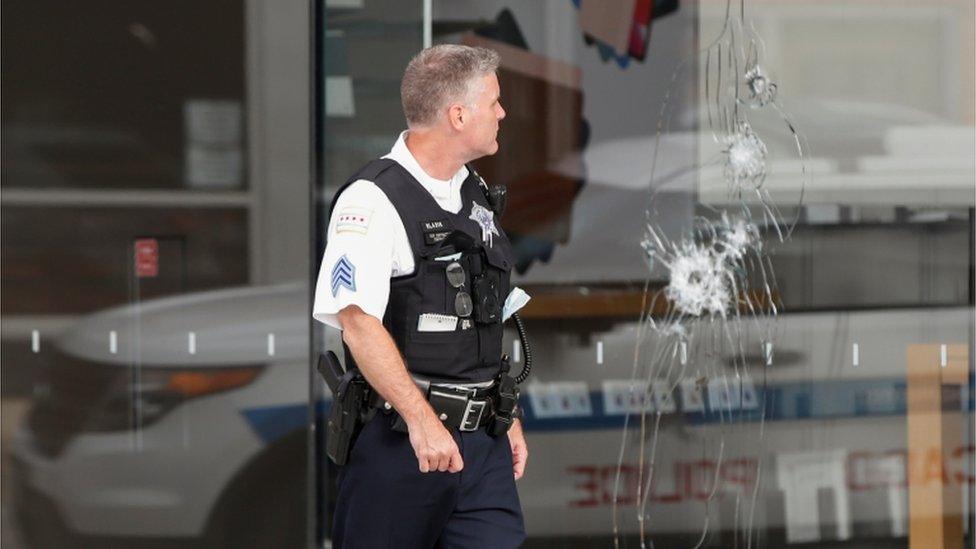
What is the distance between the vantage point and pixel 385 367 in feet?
11.1

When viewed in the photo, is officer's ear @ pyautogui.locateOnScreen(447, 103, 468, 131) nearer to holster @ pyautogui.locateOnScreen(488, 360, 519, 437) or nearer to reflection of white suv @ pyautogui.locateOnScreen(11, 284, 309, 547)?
holster @ pyautogui.locateOnScreen(488, 360, 519, 437)

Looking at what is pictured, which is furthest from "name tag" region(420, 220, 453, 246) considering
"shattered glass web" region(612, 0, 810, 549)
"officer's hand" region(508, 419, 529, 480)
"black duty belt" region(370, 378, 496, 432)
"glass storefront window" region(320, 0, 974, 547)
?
"shattered glass web" region(612, 0, 810, 549)

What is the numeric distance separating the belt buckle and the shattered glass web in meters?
1.69

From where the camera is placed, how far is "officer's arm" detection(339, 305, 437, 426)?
11.1 ft

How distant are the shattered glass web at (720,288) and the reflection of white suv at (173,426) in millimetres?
1059

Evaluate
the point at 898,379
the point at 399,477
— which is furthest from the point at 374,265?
the point at 898,379

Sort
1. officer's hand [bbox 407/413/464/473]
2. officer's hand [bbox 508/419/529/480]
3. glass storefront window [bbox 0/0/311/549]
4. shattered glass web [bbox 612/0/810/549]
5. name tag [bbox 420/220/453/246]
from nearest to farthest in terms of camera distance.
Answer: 1. officer's hand [bbox 407/413/464/473]
2. name tag [bbox 420/220/453/246]
3. officer's hand [bbox 508/419/529/480]
4. glass storefront window [bbox 0/0/311/549]
5. shattered glass web [bbox 612/0/810/549]

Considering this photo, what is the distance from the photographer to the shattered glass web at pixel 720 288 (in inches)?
202

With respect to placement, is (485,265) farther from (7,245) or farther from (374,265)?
(7,245)

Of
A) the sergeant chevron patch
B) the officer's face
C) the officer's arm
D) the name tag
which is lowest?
the officer's arm

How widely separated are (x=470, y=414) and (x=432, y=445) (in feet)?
0.61

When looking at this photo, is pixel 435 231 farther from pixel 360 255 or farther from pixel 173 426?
pixel 173 426

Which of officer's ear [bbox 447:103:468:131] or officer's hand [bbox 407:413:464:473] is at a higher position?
officer's ear [bbox 447:103:468:131]

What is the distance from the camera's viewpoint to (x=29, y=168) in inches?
198
